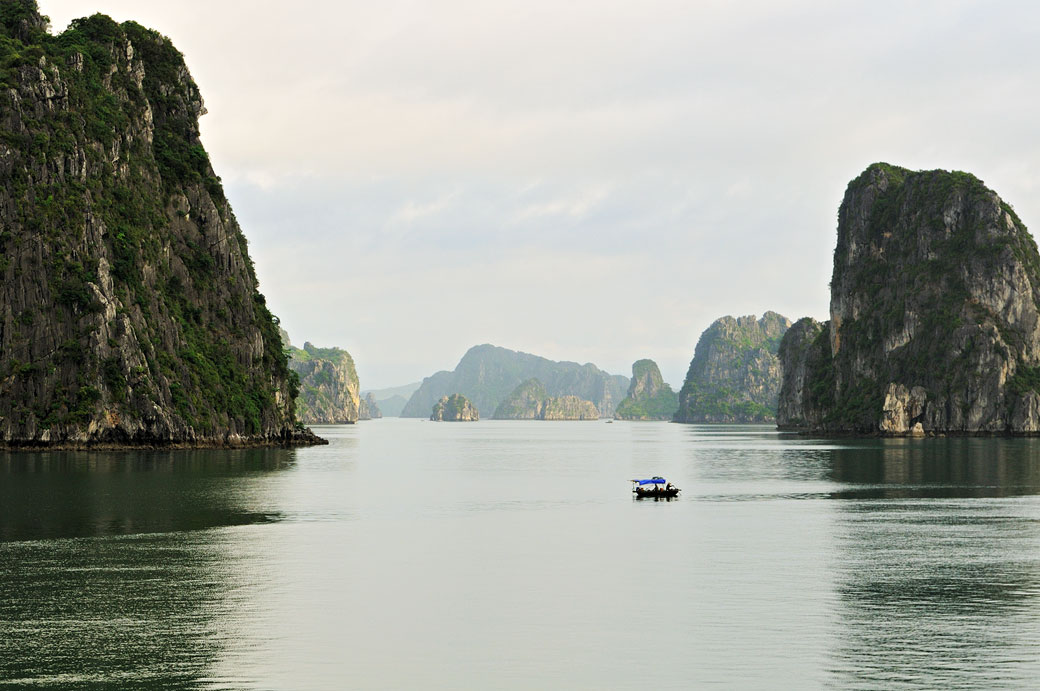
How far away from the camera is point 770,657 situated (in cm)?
3341

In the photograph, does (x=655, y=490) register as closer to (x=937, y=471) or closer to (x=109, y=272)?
(x=937, y=471)

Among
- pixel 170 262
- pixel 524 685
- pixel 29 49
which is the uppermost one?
pixel 29 49

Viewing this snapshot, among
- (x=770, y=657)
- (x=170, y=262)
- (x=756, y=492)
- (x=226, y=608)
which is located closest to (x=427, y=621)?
(x=226, y=608)

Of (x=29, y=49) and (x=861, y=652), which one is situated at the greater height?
(x=29, y=49)

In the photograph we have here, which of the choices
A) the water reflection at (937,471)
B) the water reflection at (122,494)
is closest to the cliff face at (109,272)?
the water reflection at (122,494)

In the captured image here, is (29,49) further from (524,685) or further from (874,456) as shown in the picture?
(524,685)

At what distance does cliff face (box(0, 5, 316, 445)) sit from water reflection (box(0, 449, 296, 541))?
14.5m

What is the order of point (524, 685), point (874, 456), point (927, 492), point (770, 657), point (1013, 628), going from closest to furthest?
point (524, 685) → point (770, 657) → point (1013, 628) → point (927, 492) → point (874, 456)

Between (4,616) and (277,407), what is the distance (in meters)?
156

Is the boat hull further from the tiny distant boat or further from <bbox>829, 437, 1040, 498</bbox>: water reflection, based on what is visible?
<bbox>829, 437, 1040, 498</bbox>: water reflection

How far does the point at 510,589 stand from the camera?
45.5 m

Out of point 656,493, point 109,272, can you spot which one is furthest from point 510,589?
point 109,272

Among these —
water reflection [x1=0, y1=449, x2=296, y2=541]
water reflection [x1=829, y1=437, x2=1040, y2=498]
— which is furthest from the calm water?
water reflection [x1=829, y1=437, x2=1040, y2=498]

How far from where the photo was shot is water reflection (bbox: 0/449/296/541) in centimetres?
6469
